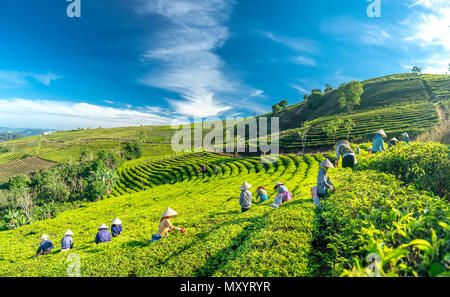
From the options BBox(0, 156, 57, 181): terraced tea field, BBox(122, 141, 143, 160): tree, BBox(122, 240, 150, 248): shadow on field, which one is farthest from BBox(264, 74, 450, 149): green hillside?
BBox(0, 156, 57, 181): terraced tea field

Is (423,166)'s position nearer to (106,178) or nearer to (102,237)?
(102,237)

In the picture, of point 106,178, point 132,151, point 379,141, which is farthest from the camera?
point 132,151

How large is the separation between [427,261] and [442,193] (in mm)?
4273

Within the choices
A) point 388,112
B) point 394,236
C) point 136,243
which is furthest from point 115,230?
point 388,112

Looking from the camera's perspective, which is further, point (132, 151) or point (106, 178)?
point (132, 151)

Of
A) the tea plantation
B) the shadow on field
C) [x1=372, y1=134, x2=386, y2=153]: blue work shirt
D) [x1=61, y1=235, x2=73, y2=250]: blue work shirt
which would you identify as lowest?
[x1=61, y1=235, x2=73, y2=250]: blue work shirt

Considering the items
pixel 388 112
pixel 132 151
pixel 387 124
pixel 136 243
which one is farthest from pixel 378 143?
pixel 132 151

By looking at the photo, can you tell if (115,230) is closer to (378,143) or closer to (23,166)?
(378,143)

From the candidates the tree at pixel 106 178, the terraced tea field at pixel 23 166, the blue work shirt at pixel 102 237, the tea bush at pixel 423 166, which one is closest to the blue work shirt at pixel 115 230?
the blue work shirt at pixel 102 237

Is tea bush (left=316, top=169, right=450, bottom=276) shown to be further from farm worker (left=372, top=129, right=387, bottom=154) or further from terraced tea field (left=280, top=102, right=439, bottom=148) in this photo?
terraced tea field (left=280, top=102, right=439, bottom=148)

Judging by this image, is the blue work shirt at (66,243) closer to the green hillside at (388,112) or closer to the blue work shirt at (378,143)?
the blue work shirt at (378,143)

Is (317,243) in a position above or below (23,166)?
above

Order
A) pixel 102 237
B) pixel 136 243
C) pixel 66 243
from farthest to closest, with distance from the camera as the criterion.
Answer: pixel 66 243 → pixel 102 237 → pixel 136 243

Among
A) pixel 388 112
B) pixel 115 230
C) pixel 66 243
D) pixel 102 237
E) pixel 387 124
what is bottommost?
pixel 66 243
